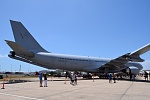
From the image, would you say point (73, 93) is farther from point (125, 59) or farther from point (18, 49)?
point (125, 59)

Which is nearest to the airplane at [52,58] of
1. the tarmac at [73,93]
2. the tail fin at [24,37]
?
the tail fin at [24,37]


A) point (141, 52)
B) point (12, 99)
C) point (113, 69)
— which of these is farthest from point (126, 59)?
point (12, 99)

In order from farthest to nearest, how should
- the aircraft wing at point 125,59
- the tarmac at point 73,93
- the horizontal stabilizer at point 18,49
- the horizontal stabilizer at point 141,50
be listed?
1. the aircraft wing at point 125,59
2. the horizontal stabilizer at point 141,50
3. the horizontal stabilizer at point 18,49
4. the tarmac at point 73,93

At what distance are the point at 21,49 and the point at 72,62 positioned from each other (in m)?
11.9

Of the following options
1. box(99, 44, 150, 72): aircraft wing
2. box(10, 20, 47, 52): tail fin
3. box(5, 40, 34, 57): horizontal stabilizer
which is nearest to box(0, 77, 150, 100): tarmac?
box(5, 40, 34, 57): horizontal stabilizer

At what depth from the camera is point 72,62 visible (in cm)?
3844

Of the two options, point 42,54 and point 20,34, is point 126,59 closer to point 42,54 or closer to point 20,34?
point 42,54

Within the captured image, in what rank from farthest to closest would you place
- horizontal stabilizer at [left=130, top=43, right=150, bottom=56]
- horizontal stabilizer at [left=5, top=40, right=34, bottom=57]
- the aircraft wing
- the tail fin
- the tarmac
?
the aircraft wing → horizontal stabilizer at [left=130, top=43, right=150, bottom=56] → the tail fin → horizontal stabilizer at [left=5, top=40, right=34, bottom=57] → the tarmac

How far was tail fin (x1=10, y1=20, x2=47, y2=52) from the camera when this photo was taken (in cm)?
3200

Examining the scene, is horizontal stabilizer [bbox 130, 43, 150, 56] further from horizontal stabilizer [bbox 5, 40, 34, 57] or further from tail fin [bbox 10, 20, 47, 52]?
horizontal stabilizer [bbox 5, 40, 34, 57]

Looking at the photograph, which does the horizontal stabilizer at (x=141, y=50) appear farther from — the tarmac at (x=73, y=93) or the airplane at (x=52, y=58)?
the tarmac at (x=73, y=93)

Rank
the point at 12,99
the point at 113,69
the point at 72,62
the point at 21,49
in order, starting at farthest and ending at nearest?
the point at 113,69
the point at 72,62
the point at 21,49
the point at 12,99

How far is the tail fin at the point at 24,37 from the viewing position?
105ft

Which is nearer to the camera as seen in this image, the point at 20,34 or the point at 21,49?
the point at 21,49
